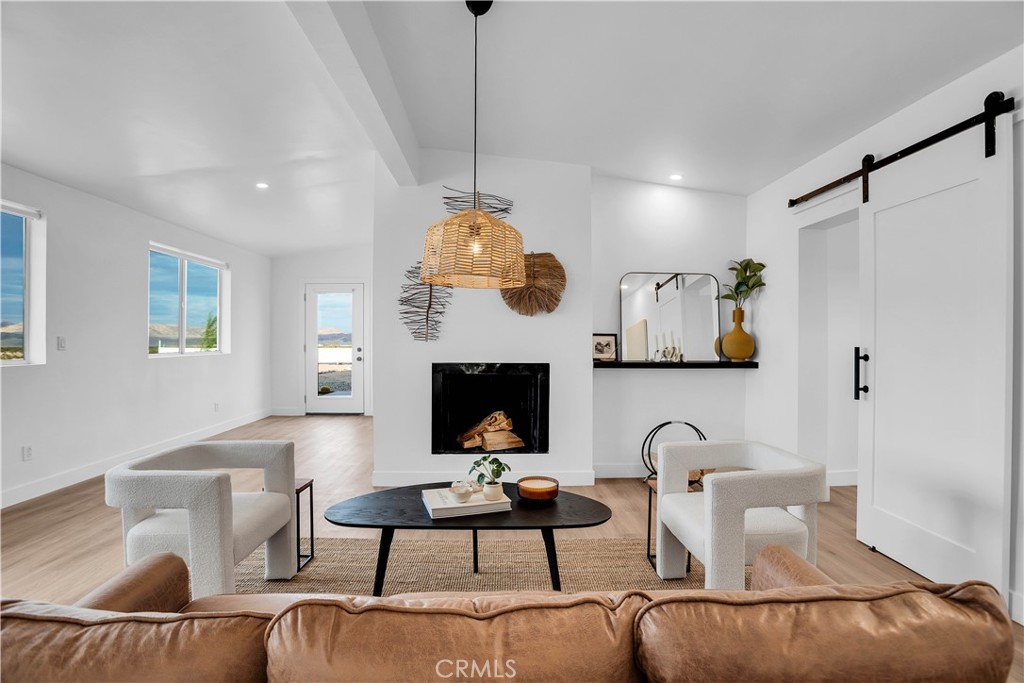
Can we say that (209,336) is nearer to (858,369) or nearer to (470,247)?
(470,247)

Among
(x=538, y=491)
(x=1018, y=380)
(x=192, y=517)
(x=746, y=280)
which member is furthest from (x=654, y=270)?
(x=192, y=517)

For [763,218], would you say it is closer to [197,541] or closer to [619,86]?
[619,86]

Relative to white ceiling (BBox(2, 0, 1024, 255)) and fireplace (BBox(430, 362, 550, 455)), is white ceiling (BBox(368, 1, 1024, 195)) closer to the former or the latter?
white ceiling (BBox(2, 0, 1024, 255))

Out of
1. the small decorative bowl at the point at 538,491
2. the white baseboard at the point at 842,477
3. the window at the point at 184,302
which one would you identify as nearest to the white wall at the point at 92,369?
the window at the point at 184,302

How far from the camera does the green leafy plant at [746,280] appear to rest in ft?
14.6

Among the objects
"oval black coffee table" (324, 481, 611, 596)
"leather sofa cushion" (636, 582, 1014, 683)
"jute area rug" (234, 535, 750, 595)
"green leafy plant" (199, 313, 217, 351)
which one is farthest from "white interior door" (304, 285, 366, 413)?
"leather sofa cushion" (636, 582, 1014, 683)

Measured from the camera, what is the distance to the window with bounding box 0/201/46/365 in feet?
12.3

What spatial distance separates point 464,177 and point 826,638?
13.2 ft

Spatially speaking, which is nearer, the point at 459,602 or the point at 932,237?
the point at 459,602

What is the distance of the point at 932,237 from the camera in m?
2.69

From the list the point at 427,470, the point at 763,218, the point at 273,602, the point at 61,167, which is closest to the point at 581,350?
the point at 427,470

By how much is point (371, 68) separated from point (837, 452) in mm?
4219

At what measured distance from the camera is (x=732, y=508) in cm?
211

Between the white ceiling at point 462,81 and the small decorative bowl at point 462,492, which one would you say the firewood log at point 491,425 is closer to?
the white ceiling at point 462,81
